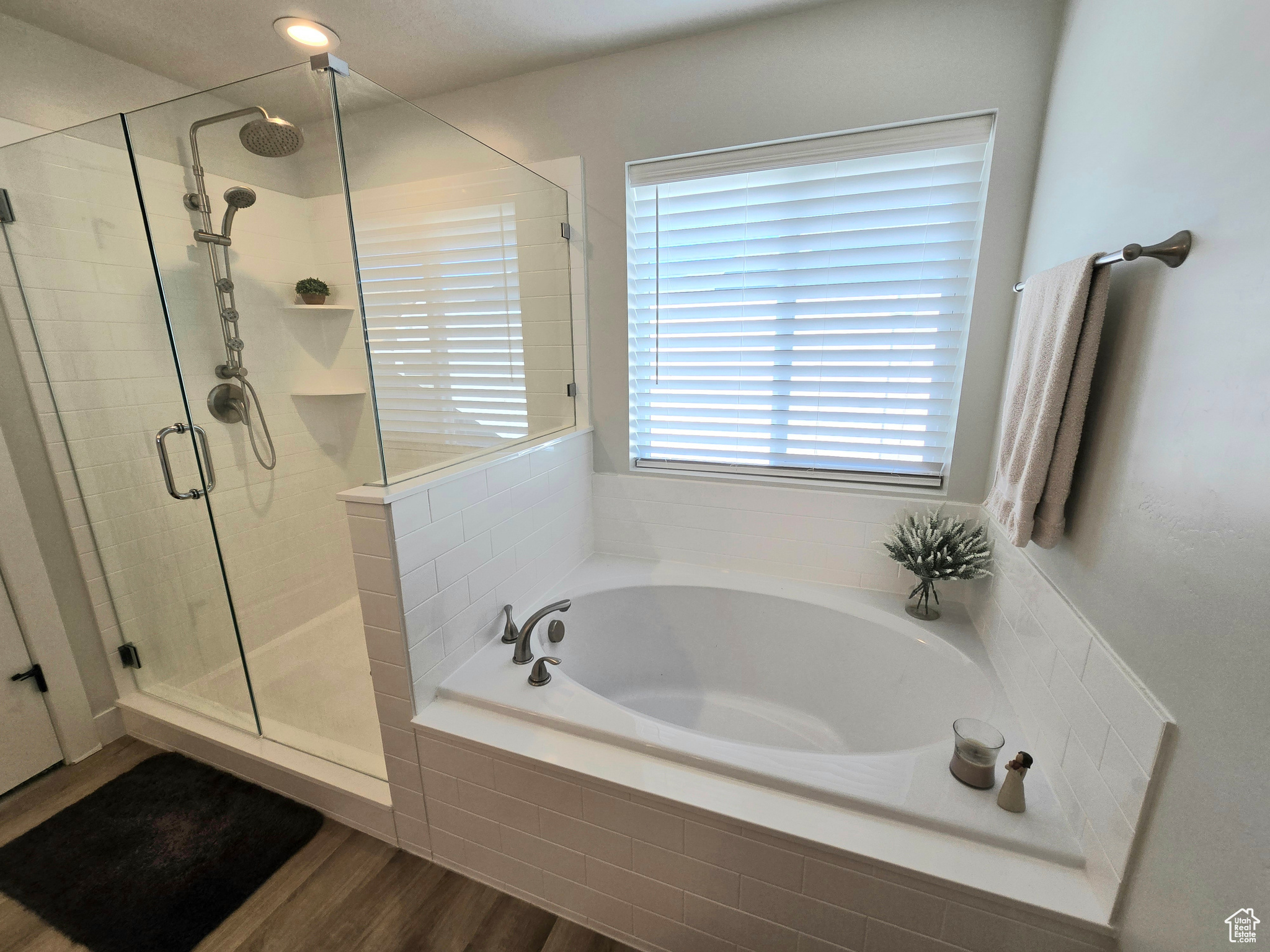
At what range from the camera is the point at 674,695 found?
199 cm

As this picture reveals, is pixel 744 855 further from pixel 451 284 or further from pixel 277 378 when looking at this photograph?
pixel 277 378

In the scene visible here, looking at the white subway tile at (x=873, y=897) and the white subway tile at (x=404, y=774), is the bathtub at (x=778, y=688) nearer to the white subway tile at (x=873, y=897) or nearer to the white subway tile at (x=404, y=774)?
the white subway tile at (x=873, y=897)

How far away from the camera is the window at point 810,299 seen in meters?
1.65

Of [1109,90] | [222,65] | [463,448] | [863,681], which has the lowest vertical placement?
[863,681]

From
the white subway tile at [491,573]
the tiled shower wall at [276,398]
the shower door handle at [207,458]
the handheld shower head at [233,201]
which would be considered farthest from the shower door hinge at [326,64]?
the white subway tile at [491,573]

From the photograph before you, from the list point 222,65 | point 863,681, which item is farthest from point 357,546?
point 222,65

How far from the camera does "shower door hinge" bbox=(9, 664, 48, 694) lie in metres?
1.69

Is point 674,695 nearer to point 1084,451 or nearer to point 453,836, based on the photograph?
point 453,836

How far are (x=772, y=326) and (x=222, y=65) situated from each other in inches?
85.9

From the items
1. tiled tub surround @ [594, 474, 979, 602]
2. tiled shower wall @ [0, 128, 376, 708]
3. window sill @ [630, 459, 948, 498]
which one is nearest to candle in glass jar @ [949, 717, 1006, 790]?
tiled tub surround @ [594, 474, 979, 602]

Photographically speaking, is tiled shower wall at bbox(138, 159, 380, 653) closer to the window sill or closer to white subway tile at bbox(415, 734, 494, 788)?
white subway tile at bbox(415, 734, 494, 788)

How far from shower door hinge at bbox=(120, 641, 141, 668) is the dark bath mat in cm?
38

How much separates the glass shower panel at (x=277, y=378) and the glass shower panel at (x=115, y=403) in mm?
68

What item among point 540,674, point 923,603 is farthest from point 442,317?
point 923,603
